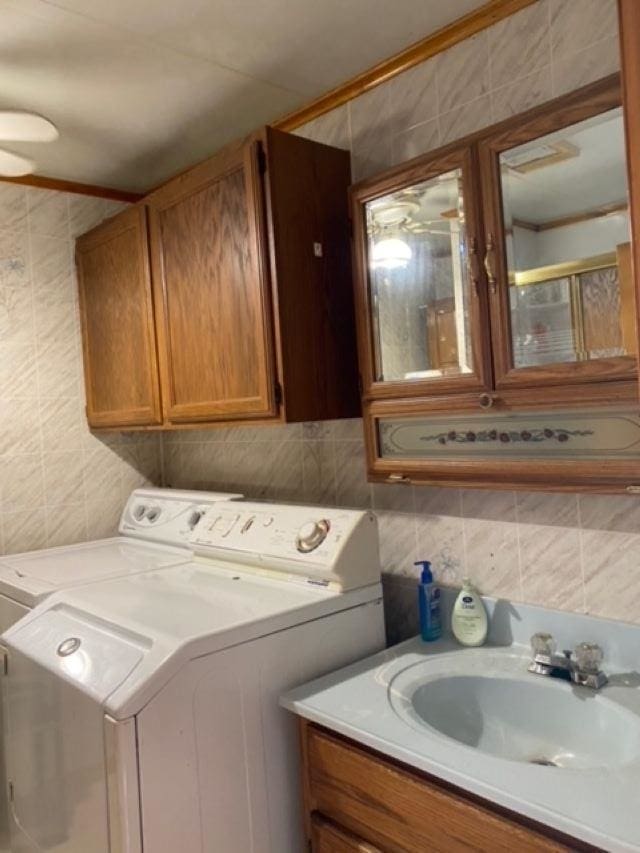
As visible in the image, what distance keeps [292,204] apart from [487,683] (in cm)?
127

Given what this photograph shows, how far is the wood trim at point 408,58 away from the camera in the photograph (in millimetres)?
1541

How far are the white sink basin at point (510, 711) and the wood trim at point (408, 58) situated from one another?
60.1 inches

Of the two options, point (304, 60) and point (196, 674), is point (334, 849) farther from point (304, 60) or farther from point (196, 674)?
point (304, 60)

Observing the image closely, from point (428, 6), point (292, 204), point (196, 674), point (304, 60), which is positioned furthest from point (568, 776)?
point (304, 60)

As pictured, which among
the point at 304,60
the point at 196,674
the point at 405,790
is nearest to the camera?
the point at 405,790

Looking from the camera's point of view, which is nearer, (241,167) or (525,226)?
(525,226)

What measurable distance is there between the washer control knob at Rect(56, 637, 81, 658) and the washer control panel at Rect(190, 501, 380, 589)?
499mm

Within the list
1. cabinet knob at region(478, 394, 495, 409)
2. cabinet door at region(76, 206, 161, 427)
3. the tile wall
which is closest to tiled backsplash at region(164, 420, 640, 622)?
the tile wall

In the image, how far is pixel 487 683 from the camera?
4.89ft

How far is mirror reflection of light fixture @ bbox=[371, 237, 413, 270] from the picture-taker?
1.61m

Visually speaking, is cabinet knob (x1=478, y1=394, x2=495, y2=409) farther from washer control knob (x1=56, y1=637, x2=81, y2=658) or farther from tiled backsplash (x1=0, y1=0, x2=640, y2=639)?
washer control knob (x1=56, y1=637, x2=81, y2=658)

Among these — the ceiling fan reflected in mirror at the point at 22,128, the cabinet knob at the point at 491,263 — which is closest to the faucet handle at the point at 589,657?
the cabinet knob at the point at 491,263

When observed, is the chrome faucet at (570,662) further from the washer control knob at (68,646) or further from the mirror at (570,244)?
the washer control knob at (68,646)

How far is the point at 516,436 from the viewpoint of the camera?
139 cm
